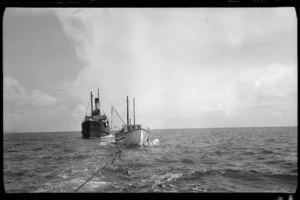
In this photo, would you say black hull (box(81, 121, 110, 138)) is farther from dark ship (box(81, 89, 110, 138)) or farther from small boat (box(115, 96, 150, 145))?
small boat (box(115, 96, 150, 145))

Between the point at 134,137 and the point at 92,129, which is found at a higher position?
the point at 134,137

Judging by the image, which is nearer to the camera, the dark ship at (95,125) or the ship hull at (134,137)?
the ship hull at (134,137)

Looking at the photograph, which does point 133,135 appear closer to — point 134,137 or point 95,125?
point 134,137

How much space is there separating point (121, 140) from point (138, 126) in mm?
4252

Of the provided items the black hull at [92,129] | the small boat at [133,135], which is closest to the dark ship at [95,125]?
the black hull at [92,129]

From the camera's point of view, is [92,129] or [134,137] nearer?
[134,137]

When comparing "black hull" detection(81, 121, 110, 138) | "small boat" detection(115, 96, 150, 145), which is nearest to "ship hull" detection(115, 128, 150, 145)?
"small boat" detection(115, 96, 150, 145)

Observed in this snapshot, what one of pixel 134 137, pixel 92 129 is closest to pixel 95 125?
pixel 92 129

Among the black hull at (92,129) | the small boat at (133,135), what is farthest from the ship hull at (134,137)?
the black hull at (92,129)

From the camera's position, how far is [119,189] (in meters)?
9.81

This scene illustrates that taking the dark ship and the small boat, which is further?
the dark ship

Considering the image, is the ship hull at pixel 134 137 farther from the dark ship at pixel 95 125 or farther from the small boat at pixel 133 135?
the dark ship at pixel 95 125
